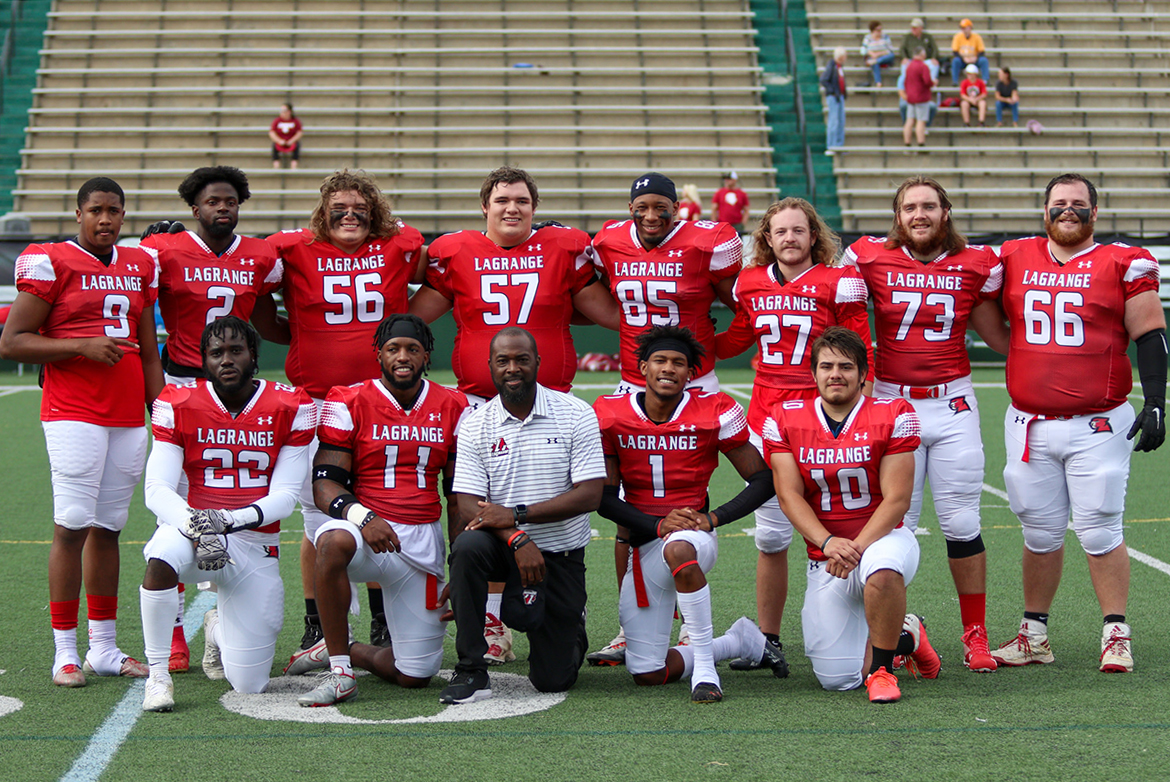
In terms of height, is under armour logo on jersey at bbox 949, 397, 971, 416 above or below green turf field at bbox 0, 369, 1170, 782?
above

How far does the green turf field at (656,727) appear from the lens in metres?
3.35

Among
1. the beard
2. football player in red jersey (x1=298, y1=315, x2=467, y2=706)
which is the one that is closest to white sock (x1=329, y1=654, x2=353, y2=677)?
football player in red jersey (x1=298, y1=315, x2=467, y2=706)

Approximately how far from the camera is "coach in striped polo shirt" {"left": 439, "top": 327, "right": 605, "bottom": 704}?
13.5ft

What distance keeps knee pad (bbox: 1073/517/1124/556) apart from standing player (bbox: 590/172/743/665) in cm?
145

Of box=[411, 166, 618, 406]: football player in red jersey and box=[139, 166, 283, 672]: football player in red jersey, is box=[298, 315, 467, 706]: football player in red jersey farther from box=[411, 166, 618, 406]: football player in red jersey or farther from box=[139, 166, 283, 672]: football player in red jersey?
box=[139, 166, 283, 672]: football player in red jersey

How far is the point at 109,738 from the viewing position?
11.9ft

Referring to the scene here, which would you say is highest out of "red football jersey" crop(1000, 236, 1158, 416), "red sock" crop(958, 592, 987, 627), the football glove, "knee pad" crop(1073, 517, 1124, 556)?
"red football jersey" crop(1000, 236, 1158, 416)

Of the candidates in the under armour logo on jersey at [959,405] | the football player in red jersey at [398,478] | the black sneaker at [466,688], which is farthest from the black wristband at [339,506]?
the under armour logo on jersey at [959,405]

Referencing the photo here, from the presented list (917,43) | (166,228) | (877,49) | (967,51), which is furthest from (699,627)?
(877,49)

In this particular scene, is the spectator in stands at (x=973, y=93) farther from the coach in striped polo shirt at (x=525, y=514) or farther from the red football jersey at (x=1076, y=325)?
the coach in striped polo shirt at (x=525, y=514)

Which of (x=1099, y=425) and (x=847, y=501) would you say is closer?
(x=847, y=501)

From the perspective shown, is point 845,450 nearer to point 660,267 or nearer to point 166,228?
point 660,267

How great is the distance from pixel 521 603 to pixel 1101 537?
2.14 meters

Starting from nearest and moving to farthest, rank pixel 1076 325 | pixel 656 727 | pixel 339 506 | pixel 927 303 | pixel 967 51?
pixel 656 727, pixel 339 506, pixel 1076 325, pixel 927 303, pixel 967 51
